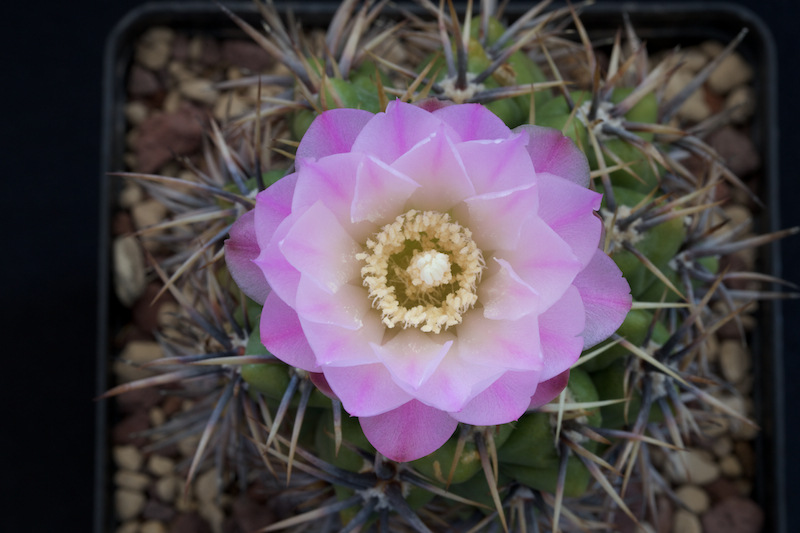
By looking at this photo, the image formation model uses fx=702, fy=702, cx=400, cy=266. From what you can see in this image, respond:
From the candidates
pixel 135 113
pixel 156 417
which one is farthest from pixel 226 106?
pixel 156 417

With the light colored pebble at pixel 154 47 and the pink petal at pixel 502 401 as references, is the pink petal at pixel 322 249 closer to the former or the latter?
the pink petal at pixel 502 401

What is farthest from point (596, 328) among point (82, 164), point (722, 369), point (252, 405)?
point (82, 164)

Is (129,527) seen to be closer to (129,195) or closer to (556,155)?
(129,195)

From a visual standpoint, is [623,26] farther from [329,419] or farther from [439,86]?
[329,419]

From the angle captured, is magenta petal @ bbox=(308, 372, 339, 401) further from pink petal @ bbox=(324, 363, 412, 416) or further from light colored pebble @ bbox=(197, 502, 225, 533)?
light colored pebble @ bbox=(197, 502, 225, 533)

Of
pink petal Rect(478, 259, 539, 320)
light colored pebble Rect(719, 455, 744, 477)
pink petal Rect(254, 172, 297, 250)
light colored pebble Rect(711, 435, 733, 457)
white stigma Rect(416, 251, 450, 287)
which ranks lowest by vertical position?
light colored pebble Rect(719, 455, 744, 477)

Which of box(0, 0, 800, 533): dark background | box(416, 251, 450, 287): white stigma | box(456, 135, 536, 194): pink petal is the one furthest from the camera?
box(0, 0, 800, 533): dark background

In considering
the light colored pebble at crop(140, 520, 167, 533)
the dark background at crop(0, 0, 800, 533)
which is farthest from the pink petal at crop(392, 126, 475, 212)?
the dark background at crop(0, 0, 800, 533)

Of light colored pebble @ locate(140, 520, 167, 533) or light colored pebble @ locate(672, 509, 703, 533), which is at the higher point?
light colored pebble @ locate(672, 509, 703, 533)

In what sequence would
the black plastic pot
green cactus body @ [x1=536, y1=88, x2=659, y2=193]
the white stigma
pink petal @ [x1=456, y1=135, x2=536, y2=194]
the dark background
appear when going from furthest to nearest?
the dark background
the black plastic pot
green cactus body @ [x1=536, y1=88, x2=659, y2=193]
the white stigma
pink petal @ [x1=456, y1=135, x2=536, y2=194]

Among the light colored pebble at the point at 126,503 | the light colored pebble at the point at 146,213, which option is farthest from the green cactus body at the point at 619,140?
the light colored pebble at the point at 126,503
